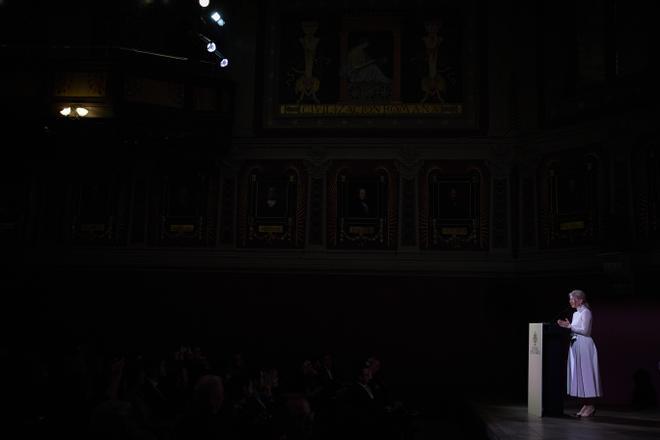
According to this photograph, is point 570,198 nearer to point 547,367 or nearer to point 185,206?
point 547,367

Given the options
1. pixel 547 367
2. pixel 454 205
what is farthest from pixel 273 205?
pixel 547 367

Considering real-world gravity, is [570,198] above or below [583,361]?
above

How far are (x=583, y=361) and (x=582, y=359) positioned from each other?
0.03m

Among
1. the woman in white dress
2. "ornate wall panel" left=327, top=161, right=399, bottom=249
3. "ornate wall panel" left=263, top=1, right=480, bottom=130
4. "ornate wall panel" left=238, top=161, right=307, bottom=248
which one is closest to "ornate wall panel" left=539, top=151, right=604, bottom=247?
"ornate wall panel" left=263, top=1, right=480, bottom=130

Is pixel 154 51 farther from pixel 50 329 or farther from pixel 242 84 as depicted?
pixel 50 329

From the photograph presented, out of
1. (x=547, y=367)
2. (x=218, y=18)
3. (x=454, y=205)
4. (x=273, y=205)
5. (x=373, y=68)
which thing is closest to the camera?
(x=547, y=367)

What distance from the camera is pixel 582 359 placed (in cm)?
827

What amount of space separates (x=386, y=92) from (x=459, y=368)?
5.71 meters

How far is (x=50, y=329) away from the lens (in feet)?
42.4

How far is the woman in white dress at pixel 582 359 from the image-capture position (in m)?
8.20

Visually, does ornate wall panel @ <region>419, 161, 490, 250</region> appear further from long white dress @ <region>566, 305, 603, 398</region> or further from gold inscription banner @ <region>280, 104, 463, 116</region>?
long white dress @ <region>566, 305, 603, 398</region>

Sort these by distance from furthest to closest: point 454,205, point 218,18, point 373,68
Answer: point 373,68
point 218,18
point 454,205

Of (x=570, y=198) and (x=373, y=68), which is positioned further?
(x=373, y=68)

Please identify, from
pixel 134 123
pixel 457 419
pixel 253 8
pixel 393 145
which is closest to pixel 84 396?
pixel 134 123
